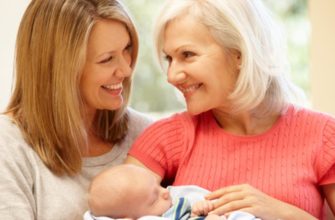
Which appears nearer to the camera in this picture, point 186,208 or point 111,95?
point 186,208

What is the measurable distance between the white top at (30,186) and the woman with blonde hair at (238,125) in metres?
0.23

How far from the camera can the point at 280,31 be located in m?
1.98

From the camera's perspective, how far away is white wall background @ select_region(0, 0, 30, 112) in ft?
9.72

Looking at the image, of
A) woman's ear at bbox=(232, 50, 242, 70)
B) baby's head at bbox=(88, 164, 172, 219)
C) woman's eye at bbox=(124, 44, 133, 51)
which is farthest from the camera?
woman's eye at bbox=(124, 44, 133, 51)

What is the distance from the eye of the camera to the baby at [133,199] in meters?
1.62

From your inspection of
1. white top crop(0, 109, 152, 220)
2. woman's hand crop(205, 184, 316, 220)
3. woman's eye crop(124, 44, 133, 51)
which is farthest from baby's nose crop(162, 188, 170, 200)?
woman's eye crop(124, 44, 133, 51)

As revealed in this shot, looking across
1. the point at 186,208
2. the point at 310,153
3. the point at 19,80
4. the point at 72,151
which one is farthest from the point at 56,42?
the point at 310,153

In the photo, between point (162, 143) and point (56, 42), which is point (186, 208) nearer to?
point (162, 143)

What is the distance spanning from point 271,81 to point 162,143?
Answer: 16.9 inches

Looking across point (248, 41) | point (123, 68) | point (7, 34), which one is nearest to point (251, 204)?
point (248, 41)

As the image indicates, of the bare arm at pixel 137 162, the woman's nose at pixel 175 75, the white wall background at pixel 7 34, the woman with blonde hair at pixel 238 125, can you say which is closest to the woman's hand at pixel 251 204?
the woman with blonde hair at pixel 238 125

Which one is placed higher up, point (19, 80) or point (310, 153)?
point (310, 153)

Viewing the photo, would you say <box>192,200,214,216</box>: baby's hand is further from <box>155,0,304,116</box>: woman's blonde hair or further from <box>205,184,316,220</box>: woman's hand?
<box>155,0,304,116</box>: woman's blonde hair

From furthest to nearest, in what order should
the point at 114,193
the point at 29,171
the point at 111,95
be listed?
the point at 111,95 → the point at 29,171 → the point at 114,193
